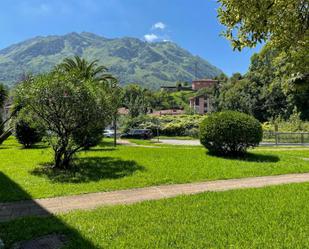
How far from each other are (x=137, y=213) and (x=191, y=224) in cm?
120

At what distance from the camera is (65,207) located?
292 inches

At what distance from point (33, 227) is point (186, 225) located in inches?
98.4

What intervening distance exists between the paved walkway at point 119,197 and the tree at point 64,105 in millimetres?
4283

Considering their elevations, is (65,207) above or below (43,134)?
below

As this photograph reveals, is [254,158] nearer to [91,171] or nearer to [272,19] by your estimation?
[91,171]

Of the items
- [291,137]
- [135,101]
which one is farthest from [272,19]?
[135,101]

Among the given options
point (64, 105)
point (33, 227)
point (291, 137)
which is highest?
point (64, 105)

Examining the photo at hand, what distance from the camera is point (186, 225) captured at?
5766 millimetres

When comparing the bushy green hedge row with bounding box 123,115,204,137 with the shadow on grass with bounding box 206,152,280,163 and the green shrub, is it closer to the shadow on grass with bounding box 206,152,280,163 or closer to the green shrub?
the green shrub

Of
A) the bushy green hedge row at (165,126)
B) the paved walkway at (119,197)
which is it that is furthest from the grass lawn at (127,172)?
the bushy green hedge row at (165,126)

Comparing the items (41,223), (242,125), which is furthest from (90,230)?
(242,125)

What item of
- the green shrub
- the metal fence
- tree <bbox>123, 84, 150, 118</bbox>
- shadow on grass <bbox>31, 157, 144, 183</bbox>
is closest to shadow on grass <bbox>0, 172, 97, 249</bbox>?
shadow on grass <bbox>31, 157, 144, 183</bbox>

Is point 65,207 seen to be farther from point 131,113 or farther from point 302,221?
point 131,113

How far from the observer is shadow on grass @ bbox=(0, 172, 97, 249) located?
5180 millimetres
